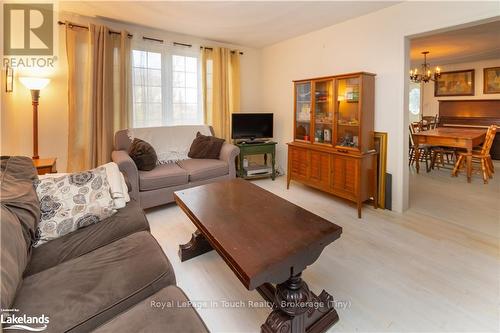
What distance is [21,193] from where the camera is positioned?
1.50 meters

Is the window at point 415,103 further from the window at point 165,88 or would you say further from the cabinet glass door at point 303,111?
the window at point 165,88

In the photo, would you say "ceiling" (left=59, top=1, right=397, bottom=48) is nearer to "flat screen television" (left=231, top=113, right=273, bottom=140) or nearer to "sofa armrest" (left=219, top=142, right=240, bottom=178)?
"flat screen television" (left=231, top=113, right=273, bottom=140)

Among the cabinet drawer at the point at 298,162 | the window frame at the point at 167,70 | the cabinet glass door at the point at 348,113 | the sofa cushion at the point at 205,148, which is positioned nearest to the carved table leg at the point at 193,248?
the sofa cushion at the point at 205,148

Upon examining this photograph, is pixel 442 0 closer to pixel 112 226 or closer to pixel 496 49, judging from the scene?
pixel 112 226

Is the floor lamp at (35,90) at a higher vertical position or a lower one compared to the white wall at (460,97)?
lower

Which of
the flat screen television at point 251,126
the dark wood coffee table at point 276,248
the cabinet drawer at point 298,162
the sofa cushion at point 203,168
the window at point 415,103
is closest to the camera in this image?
the dark wood coffee table at point 276,248

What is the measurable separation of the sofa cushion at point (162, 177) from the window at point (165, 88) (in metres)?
1.05

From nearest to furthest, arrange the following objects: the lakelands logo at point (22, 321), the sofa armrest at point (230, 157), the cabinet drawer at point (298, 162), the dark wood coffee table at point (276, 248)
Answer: the lakelands logo at point (22, 321), the dark wood coffee table at point (276, 248), the sofa armrest at point (230, 157), the cabinet drawer at point (298, 162)

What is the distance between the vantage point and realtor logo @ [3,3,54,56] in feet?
9.34

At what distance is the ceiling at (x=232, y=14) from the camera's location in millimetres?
2859

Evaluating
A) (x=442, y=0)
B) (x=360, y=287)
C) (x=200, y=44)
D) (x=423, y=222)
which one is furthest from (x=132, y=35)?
(x=423, y=222)

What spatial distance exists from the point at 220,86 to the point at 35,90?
7.86 feet

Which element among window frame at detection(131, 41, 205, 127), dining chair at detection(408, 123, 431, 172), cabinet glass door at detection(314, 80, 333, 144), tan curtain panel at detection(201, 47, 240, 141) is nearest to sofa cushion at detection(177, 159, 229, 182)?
window frame at detection(131, 41, 205, 127)

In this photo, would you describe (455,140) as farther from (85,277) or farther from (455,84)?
(85,277)
